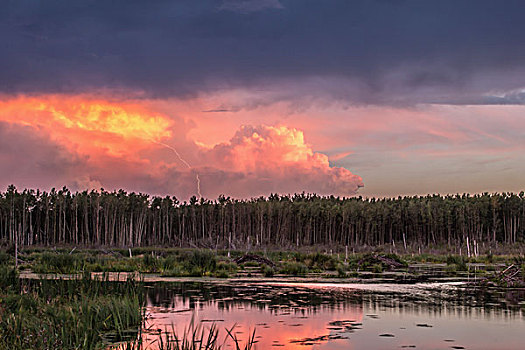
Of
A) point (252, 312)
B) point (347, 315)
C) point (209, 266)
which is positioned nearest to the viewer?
point (347, 315)

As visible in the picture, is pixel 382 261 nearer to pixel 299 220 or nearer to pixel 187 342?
pixel 187 342

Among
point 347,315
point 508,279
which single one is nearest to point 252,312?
point 347,315

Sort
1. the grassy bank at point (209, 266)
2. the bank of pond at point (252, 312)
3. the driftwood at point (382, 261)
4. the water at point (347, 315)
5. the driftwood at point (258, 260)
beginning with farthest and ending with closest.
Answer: the driftwood at point (382, 261) → the driftwood at point (258, 260) → the grassy bank at point (209, 266) → the water at point (347, 315) → the bank of pond at point (252, 312)

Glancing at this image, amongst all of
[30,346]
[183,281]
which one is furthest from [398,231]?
[30,346]

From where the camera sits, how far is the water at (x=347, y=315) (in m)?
12.6

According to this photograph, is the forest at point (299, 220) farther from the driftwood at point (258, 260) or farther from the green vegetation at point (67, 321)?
the green vegetation at point (67, 321)

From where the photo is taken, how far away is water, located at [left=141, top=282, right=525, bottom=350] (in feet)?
41.4

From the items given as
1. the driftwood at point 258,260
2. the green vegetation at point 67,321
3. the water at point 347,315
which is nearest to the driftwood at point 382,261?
the driftwood at point 258,260

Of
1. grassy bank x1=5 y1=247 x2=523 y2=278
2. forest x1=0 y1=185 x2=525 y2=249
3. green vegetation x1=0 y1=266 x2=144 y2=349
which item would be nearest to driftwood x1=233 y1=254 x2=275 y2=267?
grassy bank x1=5 y1=247 x2=523 y2=278

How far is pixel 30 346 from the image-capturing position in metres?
10.1

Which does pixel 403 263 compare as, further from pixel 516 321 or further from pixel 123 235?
pixel 123 235

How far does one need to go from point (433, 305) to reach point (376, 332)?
5.85 metres

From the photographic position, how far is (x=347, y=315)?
16.3 metres

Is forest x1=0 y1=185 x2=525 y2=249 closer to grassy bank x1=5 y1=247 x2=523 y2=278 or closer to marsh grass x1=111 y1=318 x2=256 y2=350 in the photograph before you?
grassy bank x1=5 y1=247 x2=523 y2=278
